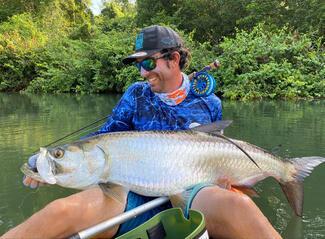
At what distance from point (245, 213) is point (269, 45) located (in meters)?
13.6

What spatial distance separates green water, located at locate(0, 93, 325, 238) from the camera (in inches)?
156

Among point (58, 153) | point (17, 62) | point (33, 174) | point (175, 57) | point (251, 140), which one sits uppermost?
point (17, 62)

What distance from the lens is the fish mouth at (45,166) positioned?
234 cm

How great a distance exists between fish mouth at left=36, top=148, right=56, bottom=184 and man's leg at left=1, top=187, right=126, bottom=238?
0.43 ft

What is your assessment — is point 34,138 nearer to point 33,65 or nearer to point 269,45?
point 269,45

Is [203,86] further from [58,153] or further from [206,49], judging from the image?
[206,49]

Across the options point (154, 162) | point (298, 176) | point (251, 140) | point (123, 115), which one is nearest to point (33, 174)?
point (154, 162)

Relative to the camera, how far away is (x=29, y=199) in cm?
450

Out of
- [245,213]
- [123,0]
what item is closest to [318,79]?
[245,213]

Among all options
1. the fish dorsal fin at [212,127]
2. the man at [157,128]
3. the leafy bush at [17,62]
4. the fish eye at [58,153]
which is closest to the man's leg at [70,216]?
the man at [157,128]

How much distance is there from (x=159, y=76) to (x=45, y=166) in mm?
1079

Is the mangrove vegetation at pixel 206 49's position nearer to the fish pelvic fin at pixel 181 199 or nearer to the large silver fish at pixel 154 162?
the large silver fish at pixel 154 162

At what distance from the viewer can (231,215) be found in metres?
2.28

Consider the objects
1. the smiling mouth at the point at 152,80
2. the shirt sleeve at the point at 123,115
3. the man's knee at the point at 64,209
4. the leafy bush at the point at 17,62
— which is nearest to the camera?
the man's knee at the point at 64,209
